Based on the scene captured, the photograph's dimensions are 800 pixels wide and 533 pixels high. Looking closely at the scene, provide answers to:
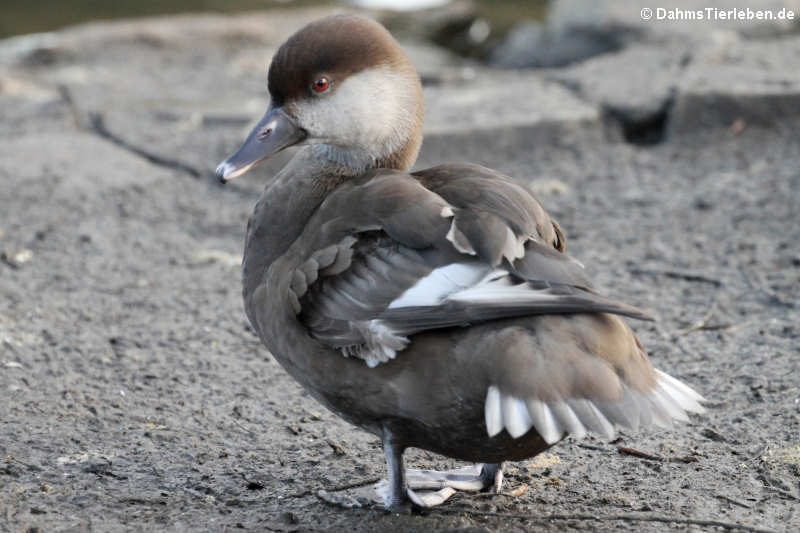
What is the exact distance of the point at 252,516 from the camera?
2674 mm

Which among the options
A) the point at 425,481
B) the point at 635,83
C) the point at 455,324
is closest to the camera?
the point at 455,324

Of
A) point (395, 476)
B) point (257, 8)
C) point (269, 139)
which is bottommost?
point (257, 8)

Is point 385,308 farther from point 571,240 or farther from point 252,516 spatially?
point 571,240

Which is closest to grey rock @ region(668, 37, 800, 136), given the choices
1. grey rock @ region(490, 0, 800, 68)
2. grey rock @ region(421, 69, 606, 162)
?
grey rock @ region(421, 69, 606, 162)

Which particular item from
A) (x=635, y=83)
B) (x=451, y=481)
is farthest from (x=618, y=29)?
(x=451, y=481)

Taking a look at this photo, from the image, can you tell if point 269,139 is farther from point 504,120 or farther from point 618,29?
point 618,29

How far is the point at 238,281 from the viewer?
14.3 feet

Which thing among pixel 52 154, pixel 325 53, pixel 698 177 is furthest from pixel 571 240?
pixel 52 154

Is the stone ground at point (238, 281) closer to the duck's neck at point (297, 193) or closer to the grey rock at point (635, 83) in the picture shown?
the grey rock at point (635, 83)

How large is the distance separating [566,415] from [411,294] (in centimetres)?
45

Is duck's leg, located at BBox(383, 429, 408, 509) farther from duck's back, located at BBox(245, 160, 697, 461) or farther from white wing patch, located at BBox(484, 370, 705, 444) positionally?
white wing patch, located at BBox(484, 370, 705, 444)

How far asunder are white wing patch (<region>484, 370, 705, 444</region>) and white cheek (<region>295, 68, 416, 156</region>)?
3.13 feet

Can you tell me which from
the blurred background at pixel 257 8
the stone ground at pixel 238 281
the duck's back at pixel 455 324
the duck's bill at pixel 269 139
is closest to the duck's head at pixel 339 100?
the duck's bill at pixel 269 139

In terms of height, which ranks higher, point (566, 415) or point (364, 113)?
point (364, 113)
